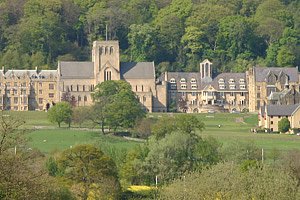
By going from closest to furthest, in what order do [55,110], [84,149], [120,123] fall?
[84,149] < [120,123] < [55,110]

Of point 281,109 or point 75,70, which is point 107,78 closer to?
point 75,70

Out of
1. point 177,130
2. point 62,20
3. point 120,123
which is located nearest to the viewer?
point 177,130

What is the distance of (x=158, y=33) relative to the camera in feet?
323

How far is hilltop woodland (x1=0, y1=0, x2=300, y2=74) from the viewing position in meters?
95.2

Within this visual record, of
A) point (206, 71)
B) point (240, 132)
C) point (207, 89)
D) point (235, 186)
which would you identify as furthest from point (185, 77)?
point (235, 186)

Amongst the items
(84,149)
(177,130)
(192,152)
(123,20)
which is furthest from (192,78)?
(84,149)

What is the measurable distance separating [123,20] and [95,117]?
1311 inches

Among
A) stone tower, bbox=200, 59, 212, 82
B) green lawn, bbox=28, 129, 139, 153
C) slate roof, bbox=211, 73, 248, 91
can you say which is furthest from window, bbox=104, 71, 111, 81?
green lawn, bbox=28, 129, 139, 153

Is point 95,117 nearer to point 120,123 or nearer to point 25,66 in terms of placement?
point 120,123

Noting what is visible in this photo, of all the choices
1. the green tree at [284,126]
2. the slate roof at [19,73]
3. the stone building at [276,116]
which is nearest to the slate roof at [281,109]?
the stone building at [276,116]

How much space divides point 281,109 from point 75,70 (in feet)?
60.1

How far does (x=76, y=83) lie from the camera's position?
8681 cm

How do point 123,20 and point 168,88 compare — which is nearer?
point 168,88

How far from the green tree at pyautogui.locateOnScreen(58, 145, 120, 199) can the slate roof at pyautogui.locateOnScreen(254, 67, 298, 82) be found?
46.1m
